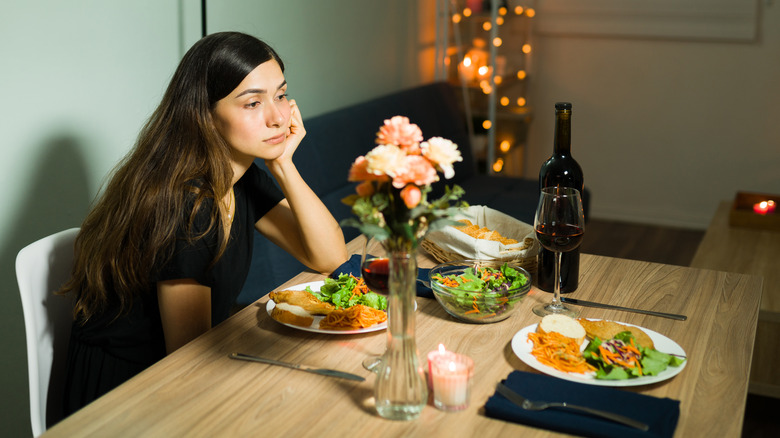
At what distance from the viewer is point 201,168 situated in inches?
58.3

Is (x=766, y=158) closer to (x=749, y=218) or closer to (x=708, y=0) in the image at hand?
(x=708, y=0)

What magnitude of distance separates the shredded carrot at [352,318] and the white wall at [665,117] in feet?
11.8

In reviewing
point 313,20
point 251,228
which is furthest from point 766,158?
point 251,228

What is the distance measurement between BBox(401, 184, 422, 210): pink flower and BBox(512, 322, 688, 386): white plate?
1.27ft

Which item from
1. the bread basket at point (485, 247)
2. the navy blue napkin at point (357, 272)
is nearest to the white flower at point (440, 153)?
the navy blue napkin at point (357, 272)

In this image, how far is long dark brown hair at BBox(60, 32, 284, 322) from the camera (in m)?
1.41

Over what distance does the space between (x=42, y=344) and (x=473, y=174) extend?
276 centimetres

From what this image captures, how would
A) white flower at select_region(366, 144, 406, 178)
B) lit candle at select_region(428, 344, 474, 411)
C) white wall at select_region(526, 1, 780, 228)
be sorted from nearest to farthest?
white flower at select_region(366, 144, 406, 178) < lit candle at select_region(428, 344, 474, 411) < white wall at select_region(526, 1, 780, 228)

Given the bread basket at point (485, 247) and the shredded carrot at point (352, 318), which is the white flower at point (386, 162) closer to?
the shredded carrot at point (352, 318)

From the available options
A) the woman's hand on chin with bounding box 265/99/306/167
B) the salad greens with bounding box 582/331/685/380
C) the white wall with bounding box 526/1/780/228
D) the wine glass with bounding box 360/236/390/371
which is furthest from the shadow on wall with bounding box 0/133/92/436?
the white wall with bounding box 526/1/780/228

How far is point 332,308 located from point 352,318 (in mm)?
80

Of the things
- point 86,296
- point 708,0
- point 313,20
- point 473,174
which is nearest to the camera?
point 86,296

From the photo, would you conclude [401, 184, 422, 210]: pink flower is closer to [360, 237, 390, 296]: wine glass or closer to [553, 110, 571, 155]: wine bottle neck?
[360, 237, 390, 296]: wine glass

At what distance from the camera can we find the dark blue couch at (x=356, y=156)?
8.14 feet
